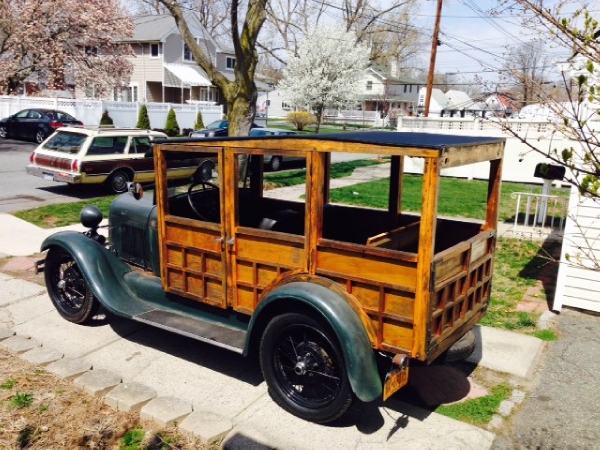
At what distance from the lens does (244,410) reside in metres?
4.14

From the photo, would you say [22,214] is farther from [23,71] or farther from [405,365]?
[23,71]

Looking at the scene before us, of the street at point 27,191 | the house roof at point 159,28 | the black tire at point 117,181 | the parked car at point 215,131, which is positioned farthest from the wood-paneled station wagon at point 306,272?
the house roof at point 159,28

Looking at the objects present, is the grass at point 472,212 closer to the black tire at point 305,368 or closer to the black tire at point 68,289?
the black tire at point 305,368

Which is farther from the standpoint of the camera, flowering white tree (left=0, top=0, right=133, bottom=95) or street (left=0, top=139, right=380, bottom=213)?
flowering white tree (left=0, top=0, right=133, bottom=95)

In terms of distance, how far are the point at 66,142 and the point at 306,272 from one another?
10619 mm

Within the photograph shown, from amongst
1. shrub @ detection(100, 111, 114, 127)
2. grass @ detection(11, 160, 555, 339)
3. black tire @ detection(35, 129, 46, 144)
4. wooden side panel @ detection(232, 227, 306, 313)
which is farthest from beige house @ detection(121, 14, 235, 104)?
wooden side panel @ detection(232, 227, 306, 313)

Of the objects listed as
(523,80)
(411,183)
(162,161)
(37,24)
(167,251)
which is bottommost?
(411,183)

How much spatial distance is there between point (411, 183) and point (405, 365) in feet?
44.0

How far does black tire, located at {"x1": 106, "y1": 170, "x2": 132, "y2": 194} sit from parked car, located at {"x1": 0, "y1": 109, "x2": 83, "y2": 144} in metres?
11.3

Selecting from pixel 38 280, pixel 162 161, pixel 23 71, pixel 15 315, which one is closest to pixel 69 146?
pixel 38 280

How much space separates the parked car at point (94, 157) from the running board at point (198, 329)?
7793mm

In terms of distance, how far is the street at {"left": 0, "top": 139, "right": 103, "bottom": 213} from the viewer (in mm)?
11477

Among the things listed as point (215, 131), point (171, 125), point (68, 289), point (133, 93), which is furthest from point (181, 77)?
point (68, 289)

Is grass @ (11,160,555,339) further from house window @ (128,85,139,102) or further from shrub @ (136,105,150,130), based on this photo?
house window @ (128,85,139,102)
